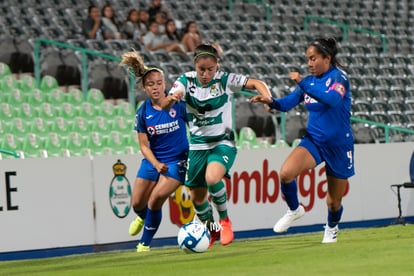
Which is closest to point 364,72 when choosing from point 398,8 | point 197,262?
point 398,8

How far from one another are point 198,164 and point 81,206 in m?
3.61

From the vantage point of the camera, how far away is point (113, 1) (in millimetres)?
24938

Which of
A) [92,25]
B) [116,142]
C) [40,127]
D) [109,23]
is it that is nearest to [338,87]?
[116,142]

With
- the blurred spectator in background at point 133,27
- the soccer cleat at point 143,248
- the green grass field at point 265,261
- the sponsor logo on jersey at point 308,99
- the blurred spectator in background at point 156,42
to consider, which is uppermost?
the blurred spectator in background at point 133,27

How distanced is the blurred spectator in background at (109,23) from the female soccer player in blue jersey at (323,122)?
9757mm

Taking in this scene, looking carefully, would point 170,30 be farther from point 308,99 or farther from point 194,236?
point 194,236

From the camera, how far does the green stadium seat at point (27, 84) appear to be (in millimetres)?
20203

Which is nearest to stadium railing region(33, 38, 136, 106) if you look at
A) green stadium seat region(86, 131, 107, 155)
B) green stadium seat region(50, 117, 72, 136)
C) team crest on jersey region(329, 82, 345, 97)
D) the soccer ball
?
green stadium seat region(50, 117, 72, 136)

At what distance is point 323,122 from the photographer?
13.6 metres

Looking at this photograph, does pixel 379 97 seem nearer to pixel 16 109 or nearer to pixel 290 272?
pixel 16 109

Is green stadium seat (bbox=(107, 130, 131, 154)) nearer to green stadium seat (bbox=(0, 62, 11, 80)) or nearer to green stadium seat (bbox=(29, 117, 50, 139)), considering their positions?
green stadium seat (bbox=(29, 117, 50, 139))

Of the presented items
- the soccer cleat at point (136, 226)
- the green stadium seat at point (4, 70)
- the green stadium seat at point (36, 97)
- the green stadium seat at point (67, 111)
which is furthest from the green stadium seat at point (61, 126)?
the soccer cleat at point (136, 226)

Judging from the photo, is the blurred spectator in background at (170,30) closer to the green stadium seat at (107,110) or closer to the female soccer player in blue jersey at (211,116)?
the green stadium seat at (107,110)

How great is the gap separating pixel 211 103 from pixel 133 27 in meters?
10.3
